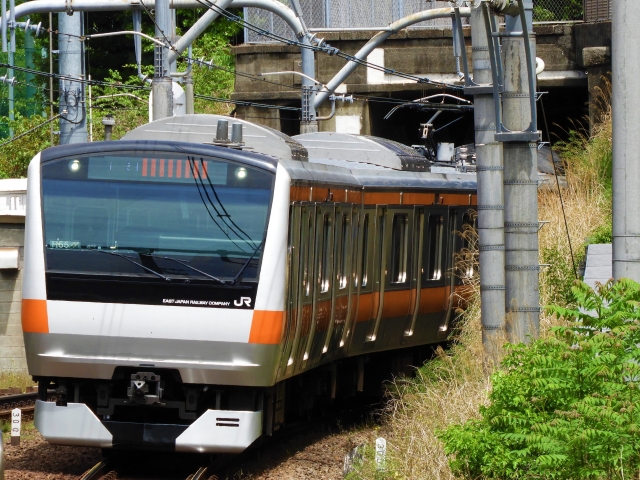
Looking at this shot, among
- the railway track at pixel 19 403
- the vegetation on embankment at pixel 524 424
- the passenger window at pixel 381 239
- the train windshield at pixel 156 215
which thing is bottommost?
the railway track at pixel 19 403

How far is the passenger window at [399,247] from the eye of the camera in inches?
545

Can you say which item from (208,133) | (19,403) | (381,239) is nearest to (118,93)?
(19,403)

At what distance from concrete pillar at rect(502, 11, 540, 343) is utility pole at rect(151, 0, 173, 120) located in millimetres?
6436

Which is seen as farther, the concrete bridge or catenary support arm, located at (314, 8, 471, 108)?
the concrete bridge

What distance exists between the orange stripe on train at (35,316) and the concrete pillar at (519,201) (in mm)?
3837

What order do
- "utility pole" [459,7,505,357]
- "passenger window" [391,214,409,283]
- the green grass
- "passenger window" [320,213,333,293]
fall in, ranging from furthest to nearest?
1. the green grass
2. "passenger window" [391,214,409,283]
3. "passenger window" [320,213,333,293]
4. "utility pole" [459,7,505,357]

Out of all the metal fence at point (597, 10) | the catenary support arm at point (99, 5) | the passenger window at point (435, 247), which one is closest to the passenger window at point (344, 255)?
the passenger window at point (435, 247)

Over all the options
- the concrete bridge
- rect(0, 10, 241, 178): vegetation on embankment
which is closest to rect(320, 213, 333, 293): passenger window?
the concrete bridge

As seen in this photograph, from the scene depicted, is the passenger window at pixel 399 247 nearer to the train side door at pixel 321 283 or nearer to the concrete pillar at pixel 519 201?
the train side door at pixel 321 283

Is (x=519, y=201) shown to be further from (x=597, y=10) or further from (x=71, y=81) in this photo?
(x=597, y=10)

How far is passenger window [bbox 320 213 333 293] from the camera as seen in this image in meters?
11.5

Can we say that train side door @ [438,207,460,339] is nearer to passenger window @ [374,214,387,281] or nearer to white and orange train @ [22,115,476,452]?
passenger window @ [374,214,387,281]

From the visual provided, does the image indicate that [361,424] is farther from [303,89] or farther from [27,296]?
[303,89]

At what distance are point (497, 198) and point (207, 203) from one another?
2.78 meters
